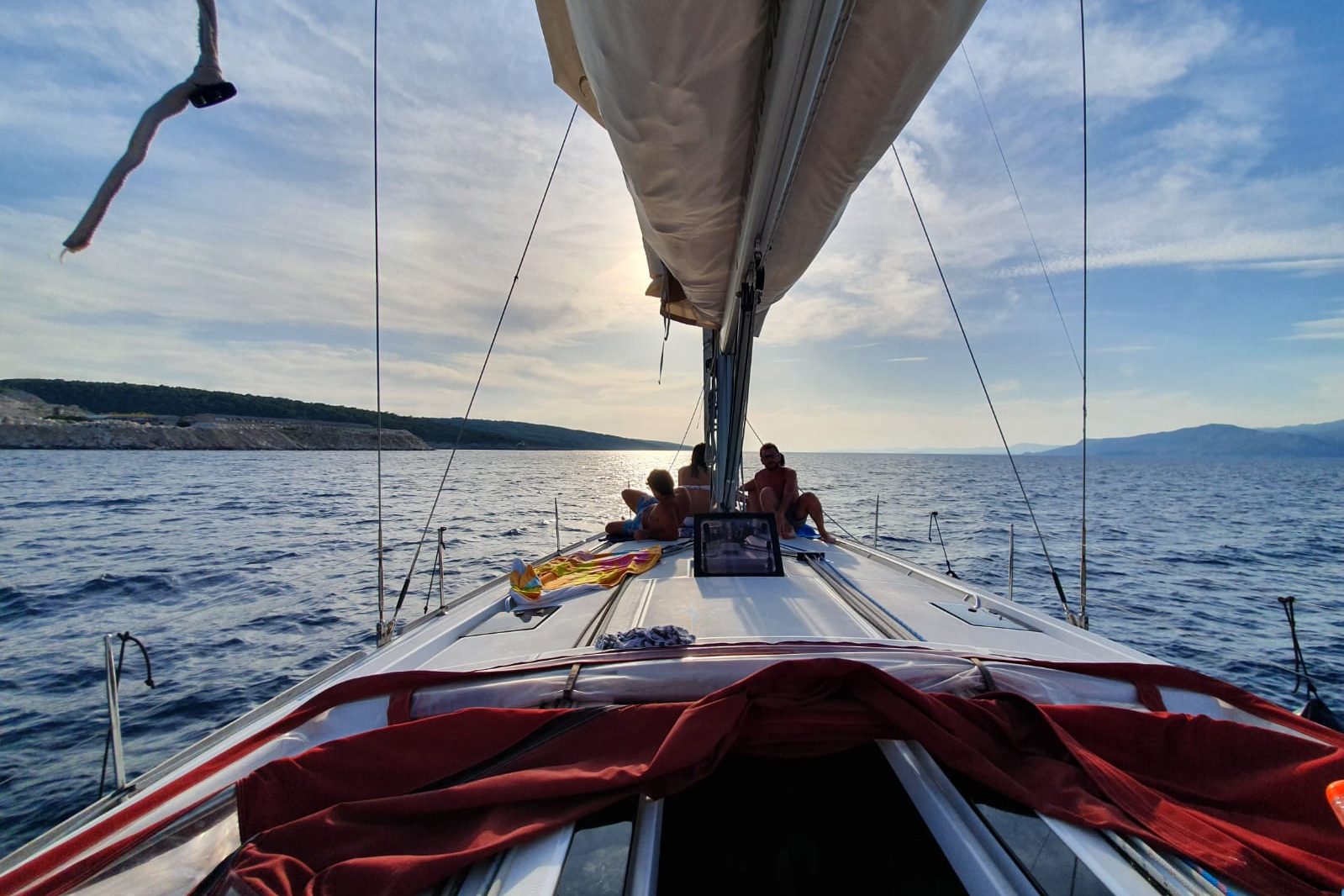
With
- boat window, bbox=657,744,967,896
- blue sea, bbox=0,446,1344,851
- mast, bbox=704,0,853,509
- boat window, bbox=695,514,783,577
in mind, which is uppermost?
mast, bbox=704,0,853,509

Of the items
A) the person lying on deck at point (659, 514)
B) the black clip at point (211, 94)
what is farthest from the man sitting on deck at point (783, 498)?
the black clip at point (211, 94)

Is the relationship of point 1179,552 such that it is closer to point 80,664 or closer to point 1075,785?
point 1075,785

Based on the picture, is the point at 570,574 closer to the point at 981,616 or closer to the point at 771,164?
the point at 981,616

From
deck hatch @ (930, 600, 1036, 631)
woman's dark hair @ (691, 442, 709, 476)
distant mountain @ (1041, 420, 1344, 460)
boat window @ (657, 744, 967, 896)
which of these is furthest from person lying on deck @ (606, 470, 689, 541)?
distant mountain @ (1041, 420, 1344, 460)

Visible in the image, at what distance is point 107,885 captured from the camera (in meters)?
0.99

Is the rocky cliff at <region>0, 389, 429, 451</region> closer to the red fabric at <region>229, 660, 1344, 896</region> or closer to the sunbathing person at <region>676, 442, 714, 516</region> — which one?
the sunbathing person at <region>676, 442, 714, 516</region>

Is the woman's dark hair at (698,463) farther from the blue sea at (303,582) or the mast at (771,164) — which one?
the mast at (771,164)

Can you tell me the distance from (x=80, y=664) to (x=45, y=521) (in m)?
13.0

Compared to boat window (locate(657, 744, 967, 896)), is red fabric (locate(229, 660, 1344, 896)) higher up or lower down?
higher up

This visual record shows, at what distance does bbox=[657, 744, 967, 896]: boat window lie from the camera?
125 centimetres

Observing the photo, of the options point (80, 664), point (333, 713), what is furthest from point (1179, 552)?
point (80, 664)

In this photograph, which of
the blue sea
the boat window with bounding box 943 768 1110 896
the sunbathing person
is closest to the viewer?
the boat window with bounding box 943 768 1110 896

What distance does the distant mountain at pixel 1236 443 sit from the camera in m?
137

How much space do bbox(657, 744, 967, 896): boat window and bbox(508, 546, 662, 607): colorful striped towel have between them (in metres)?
1.73
